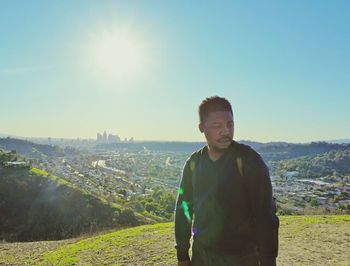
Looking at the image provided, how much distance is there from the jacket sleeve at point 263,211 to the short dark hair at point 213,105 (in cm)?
42

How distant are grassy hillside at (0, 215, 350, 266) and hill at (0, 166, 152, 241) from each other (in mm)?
24719

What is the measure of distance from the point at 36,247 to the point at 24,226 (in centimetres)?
2998

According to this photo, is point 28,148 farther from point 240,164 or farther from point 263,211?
point 263,211

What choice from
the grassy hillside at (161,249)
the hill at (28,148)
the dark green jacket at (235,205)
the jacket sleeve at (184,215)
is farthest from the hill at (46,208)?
the hill at (28,148)

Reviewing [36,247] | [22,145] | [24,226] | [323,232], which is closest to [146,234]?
[36,247]

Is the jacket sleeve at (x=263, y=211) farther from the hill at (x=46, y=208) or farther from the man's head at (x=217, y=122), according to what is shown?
the hill at (x=46, y=208)

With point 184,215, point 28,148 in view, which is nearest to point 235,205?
point 184,215

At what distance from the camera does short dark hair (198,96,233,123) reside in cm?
237

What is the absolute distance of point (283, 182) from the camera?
95.4 meters

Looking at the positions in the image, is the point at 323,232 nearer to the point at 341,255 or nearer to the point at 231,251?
the point at 341,255

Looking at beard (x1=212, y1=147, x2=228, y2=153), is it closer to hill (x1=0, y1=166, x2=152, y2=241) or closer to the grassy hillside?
the grassy hillside

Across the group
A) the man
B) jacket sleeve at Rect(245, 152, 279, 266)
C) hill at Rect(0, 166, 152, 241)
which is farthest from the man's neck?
hill at Rect(0, 166, 152, 241)

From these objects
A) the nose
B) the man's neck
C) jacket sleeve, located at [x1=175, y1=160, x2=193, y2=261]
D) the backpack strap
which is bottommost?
jacket sleeve, located at [x1=175, y1=160, x2=193, y2=261]

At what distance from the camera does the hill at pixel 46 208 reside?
37625 millimetres
